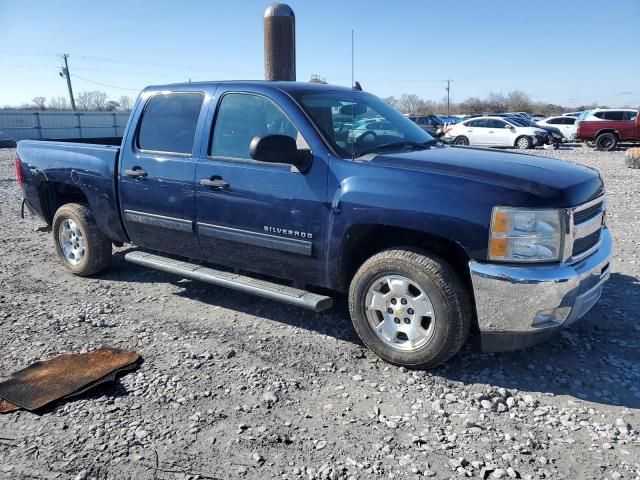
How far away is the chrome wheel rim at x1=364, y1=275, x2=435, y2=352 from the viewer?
359 centimetres

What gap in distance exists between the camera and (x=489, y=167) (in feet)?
11.8

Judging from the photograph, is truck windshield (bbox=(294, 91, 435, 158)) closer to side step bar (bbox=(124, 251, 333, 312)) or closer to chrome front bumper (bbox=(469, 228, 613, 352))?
side step bar (bbox=(124, 251, 333, 312))

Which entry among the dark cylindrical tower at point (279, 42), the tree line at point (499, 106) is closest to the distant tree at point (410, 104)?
the tree line at point (499, 106)

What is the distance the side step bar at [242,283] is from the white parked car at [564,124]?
27.4m

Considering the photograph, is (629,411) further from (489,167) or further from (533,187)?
(489,167)

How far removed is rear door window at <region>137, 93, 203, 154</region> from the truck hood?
68.7 inches

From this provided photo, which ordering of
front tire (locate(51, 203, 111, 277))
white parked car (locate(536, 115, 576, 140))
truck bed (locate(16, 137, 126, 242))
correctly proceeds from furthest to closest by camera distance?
white parked car (locate(536, 115, 576, 140)) → front tire (locate(51, 203, 111, 277)) → truck bed (locate(16, 137, 126, 242))

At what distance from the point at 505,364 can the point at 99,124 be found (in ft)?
127

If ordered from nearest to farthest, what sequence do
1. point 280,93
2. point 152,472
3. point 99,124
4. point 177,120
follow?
point 152,472 < point 280,93 < point 177,120 < point 99,124

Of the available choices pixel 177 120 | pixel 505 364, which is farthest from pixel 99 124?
pixel 505 364

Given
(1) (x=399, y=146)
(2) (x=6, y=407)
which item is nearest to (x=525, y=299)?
(1) (x=399, y=146)

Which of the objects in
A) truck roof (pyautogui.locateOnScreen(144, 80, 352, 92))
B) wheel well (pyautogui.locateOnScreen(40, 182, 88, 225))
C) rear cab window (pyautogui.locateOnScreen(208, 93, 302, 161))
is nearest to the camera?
rear cab window (pyautogui.locateOnScreen(208, 93, 302, 161))

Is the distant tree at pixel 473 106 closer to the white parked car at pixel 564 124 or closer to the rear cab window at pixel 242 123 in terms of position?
the white parked car at pixel 564 124

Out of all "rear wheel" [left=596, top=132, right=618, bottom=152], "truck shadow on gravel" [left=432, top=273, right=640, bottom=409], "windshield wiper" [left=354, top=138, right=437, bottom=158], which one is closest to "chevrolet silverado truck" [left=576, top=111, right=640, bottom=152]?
"rear wheel" [left=596, top=132, right=618, bottom=152]
